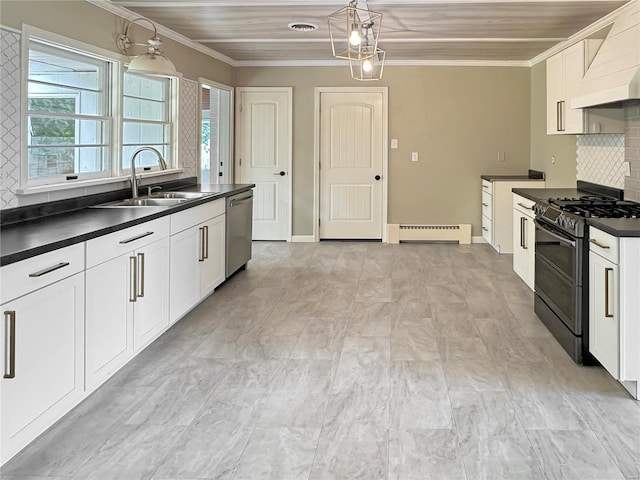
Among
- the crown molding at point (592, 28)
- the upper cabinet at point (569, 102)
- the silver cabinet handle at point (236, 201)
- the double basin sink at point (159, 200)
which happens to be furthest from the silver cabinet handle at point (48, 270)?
the crown molding at point (592, 28)

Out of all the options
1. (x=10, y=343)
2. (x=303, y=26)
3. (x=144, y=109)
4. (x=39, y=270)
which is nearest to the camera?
(x=10, y=343)

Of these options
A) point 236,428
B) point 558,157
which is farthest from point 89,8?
point 558,157

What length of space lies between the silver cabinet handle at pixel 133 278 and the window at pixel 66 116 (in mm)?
841

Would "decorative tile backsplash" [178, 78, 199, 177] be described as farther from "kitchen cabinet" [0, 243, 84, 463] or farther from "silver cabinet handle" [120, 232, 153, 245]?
"kitchen cabinet" [0, 243, 84, 463]

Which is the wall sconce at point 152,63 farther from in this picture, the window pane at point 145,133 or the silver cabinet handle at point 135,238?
the silver cabinet handle at point 135,238

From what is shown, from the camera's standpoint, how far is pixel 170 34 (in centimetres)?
556

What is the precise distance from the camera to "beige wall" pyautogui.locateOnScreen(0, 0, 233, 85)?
3.29 metres

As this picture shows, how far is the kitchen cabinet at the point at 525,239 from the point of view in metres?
4.85

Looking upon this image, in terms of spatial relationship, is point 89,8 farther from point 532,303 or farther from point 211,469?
point 532,303

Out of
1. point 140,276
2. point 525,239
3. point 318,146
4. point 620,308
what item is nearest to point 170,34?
point 318,146

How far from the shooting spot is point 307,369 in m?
3.33

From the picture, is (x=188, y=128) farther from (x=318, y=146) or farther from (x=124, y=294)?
(x=124, y=294)

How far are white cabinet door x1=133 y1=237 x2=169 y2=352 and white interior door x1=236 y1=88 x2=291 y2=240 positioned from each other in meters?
4.29

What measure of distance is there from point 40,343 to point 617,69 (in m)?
3.80
